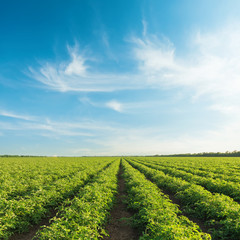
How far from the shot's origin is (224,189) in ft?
36.1

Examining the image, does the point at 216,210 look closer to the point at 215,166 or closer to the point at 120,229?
the point at 120,229

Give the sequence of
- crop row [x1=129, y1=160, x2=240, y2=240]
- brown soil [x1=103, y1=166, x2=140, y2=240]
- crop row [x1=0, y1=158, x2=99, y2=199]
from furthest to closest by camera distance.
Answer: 1. crop row [x1=0, y1=158, x2=99, y2=199]
2. brown soil [x1=103, y1=166, x2=140, y2=240]
3. crop row [x1=129, y1=160, x2=240, y2=240]

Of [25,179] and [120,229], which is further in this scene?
[25,179]

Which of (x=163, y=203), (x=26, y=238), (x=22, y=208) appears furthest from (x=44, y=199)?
(x=163, y=203)

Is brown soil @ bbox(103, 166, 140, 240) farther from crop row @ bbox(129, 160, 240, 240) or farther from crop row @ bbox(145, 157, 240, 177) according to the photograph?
crop row @ bbox(145, 157, 240, 177)

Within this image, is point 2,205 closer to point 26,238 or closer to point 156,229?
point 26,238

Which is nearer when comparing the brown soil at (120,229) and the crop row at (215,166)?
the brown soil at (120,229)

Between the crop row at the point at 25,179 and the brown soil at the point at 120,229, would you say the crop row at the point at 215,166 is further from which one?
the crop row at the point at 25,179

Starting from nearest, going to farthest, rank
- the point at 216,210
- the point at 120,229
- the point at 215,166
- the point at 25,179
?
the point at 216,210, the point at 120,229, the point at 25,179, the point at 215,166

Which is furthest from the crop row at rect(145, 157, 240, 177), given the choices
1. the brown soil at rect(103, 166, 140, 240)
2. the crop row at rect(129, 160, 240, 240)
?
the brown soil at rect(103, 166, 140, 240)

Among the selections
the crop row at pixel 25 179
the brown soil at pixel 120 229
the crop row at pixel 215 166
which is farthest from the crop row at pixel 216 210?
the crop row at pixel 215 166

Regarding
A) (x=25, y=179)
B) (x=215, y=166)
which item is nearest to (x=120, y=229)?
(x=25, y=179)

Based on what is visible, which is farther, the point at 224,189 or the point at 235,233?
the point at 224,189

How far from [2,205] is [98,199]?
13.9 ft
